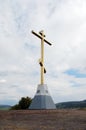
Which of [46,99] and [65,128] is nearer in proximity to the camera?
[65,128]

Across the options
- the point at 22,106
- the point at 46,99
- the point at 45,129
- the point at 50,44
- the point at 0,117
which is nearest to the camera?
the point at 45,129

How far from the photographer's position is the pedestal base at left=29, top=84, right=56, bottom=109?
A: 112 feet

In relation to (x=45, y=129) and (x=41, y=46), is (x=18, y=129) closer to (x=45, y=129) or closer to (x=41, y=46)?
(x=45, y=129)

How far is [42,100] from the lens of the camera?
34.4 m

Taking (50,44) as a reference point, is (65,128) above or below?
below

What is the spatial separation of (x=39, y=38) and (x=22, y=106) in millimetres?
17740

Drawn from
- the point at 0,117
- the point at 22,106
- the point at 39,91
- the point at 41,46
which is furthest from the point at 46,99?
the point at 22,106

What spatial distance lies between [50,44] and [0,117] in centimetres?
1642

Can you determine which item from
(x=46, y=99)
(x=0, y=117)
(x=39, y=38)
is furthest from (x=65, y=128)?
(x=39, y=38)

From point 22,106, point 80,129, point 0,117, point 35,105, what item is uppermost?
point 22,106

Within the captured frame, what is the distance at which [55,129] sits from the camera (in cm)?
1625

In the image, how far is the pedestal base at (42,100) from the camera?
34188 mm

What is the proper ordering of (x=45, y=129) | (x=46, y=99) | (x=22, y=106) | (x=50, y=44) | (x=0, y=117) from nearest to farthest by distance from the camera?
(x=45, y=129) < (x=0, y=117) < (x=46, y=99) < (x=50, y=44) < (x=22, y=106)

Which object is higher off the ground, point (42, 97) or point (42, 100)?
point (42, 97)
